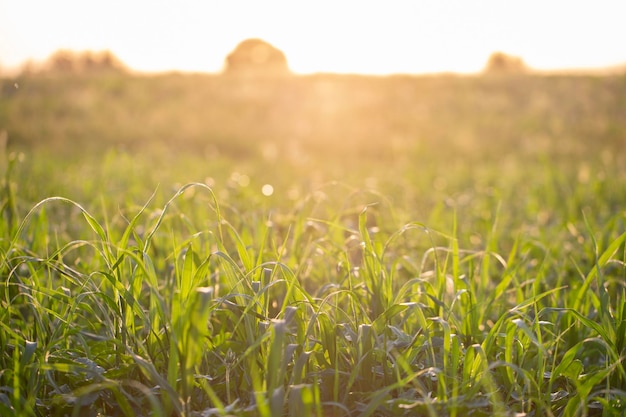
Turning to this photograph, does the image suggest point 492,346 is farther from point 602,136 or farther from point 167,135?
point 602,136

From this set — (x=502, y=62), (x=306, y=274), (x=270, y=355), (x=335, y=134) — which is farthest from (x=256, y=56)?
(x=270, y=355)

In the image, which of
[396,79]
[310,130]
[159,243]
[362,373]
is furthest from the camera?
[396,79]

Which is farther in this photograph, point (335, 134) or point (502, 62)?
point (502, 62)

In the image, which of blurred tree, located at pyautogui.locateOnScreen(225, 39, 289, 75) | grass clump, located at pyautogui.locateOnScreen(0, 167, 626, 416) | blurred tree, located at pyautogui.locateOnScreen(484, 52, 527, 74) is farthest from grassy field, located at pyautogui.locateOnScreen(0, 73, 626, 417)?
blurred tree, located at pyautogui.locateOnScreen(484, 52, 527, 74)

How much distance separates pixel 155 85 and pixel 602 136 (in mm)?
11662

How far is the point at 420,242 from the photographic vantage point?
300cm

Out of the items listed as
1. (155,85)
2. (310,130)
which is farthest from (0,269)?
(155,85)

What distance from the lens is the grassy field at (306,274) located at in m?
1.26

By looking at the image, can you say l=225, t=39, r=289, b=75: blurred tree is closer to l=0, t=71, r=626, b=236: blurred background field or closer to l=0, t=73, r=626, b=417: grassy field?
l=0, t=71, r=626, b=236: blurred background field

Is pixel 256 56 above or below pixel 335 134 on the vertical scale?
above

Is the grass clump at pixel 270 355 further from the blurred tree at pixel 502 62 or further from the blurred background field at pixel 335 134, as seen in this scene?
the blurred tree at pixel 502 62

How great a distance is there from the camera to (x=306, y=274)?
1.93 m

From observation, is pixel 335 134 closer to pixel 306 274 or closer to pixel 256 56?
pixel 306 274

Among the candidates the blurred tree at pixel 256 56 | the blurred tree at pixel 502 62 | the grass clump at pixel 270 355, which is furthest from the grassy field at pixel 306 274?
the blurred tree at pixel 502 62
